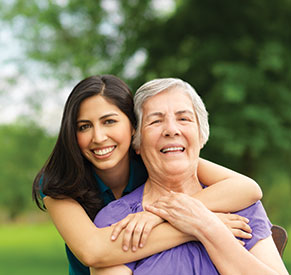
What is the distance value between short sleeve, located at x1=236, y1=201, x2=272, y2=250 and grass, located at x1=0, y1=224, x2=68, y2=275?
8884mm

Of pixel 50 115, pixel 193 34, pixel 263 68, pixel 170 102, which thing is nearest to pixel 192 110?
pixel 170 102

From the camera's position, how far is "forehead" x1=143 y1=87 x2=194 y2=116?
2.52m

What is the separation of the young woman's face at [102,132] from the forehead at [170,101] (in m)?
0.27

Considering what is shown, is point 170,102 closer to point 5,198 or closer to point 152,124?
point 152,124

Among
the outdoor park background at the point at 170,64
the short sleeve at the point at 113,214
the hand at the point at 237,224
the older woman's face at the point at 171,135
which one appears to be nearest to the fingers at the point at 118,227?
the short sleeve at the point at 113,214

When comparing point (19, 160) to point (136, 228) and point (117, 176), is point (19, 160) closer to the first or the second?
point (117, 176)

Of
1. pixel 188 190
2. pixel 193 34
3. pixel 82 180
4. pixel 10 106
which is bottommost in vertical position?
pixel 188 190

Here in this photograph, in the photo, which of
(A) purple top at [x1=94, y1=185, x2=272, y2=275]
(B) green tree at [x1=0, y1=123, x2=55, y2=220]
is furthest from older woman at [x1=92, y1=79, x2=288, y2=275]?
(B) green tree at [x1=0, y1=123, x2=55, y2=220]

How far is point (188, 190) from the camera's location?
8.73ft

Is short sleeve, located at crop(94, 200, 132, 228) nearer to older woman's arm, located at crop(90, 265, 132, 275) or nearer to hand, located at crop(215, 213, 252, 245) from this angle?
older woman's arm, located at crop(90, 265, 132, 275)

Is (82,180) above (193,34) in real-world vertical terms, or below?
below

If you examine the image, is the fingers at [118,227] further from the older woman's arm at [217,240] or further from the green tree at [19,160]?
the green tree at [19,160]

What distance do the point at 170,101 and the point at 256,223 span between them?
797 mm

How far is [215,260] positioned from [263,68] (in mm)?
6678
